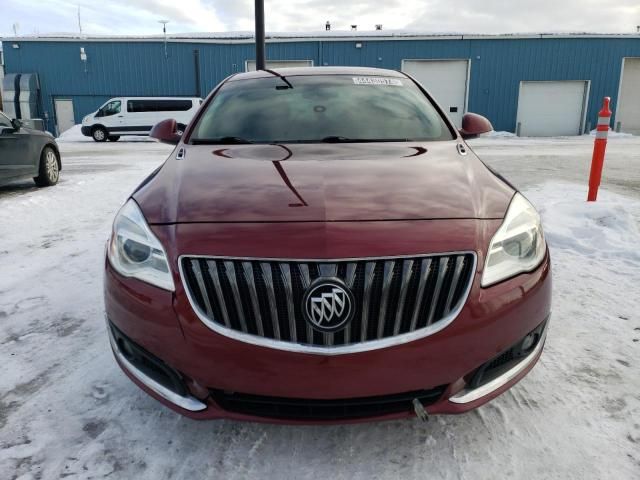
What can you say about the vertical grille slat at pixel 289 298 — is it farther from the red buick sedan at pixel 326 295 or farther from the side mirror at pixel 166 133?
the side mirror at pixel 166 133

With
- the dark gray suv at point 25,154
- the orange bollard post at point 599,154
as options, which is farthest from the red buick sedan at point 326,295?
the dark gray suv at point 25,154

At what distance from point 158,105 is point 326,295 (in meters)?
22.2

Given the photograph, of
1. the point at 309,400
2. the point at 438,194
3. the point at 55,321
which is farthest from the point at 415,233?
the point at 55,321

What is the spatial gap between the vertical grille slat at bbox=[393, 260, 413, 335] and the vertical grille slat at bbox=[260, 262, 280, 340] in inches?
14.4

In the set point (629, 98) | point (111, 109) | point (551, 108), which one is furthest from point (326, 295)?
A: point (629, 98)

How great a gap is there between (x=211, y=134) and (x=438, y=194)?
4.78 feet

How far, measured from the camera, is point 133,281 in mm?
1763

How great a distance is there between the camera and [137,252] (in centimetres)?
181

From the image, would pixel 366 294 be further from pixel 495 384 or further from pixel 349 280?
pixel 495 384

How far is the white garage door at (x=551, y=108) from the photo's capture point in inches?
1001

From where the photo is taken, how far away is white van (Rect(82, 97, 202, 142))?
69.3 ft

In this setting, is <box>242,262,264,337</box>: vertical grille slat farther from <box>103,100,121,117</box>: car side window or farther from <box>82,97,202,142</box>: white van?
<box>103,100,121,117</box>: car side window

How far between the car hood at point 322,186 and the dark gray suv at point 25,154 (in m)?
5.71

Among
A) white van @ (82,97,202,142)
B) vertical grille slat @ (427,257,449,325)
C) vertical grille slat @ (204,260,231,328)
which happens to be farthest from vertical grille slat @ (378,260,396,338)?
white van @ (82,97,202,142)
